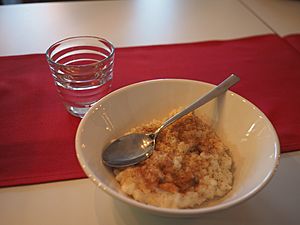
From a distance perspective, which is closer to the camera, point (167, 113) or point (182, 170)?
point (182, 170)

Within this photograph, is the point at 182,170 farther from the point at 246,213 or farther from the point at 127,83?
the point at 127,83

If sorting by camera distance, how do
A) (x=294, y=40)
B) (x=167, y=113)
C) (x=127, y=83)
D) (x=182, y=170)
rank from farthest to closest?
1. (x=294, y=40)
2. (x=127, y=83)
3. (x=167, y=113)
4. (x=182, y=170)

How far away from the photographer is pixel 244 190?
0.51 meters

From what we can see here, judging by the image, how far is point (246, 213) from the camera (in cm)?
57

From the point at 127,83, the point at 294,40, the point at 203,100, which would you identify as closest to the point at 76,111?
the point at 127,83

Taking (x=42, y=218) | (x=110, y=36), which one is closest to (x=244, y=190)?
(x=42, y=218)

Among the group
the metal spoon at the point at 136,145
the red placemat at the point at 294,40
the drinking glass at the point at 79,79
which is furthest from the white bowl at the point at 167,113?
the red placemat at the point at 294,40

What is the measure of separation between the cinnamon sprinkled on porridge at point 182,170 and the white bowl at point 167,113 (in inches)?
0.9

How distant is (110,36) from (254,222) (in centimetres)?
79

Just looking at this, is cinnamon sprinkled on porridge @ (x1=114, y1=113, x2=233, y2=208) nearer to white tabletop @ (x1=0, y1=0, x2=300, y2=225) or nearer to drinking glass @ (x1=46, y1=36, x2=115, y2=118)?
white tabletop @ (x1=0, y1=0, x2=300, y2=225)

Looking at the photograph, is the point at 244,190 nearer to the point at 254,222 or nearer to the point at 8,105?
the point at 254,222

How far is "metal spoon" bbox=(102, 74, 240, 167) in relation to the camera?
1.91 ft

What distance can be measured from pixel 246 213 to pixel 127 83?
46 cm

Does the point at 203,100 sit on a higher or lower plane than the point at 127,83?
higher
